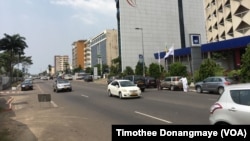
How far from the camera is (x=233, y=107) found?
7023 mm

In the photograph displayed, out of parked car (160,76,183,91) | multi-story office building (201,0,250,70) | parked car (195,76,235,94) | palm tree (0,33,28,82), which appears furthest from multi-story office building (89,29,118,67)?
parked car (195,76,235,94)

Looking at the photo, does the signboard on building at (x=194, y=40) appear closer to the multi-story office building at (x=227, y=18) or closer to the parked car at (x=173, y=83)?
the parked car at (x=173, y=83)

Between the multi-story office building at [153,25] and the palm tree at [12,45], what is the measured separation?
27.9 metres

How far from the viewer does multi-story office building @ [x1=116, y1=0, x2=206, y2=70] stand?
86.8m

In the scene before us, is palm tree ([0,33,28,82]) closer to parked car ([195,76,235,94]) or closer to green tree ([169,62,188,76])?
green tree ([169,62,188,76])

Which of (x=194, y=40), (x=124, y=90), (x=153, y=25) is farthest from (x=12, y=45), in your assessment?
(x=124, y=90)

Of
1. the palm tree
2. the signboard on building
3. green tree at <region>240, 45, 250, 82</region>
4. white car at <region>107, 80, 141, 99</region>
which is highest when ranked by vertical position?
the palm tree

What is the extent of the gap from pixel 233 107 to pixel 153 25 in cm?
8783

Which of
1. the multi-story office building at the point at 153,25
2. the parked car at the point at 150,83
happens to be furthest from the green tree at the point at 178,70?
the multi-story office building at the point at 153,25

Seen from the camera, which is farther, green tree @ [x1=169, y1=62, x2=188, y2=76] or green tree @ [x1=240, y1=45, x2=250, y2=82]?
green tree @ [x1=169, y1=62, x2=188, y2=76]

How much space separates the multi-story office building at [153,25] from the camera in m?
86.8

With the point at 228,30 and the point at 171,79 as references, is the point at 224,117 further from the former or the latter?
the point at 228,30

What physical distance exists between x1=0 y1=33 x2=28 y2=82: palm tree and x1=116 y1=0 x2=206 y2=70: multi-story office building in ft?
91.4

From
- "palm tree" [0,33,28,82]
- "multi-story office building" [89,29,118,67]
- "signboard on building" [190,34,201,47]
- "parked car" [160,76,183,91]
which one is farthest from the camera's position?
"multi-story office building" [89,29,118,67]
